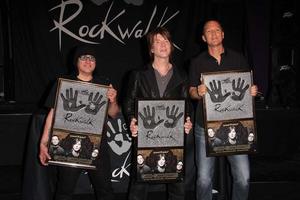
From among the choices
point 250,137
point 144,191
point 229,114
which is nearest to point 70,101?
point 144,191

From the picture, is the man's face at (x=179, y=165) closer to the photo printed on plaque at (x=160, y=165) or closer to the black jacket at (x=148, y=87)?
the photo printed on plaque at (x=160, y=165)

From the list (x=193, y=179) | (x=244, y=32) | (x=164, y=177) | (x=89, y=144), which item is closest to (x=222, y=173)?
(x=193, y=179)

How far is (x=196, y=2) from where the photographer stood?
5227 mm

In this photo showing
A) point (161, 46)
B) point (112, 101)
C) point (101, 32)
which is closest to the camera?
point (161, 46)

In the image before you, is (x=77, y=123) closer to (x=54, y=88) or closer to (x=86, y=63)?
(x=54, y=88)

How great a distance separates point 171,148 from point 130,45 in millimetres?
2868

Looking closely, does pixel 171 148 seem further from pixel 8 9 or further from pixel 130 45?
pixel 8 9

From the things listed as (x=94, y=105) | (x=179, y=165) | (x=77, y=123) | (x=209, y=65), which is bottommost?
(x=179, y=165)

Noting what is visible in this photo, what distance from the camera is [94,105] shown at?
8.58 feet

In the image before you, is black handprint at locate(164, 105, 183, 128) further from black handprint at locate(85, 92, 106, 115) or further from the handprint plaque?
black handprint at locate(85, 92, 106, 115)

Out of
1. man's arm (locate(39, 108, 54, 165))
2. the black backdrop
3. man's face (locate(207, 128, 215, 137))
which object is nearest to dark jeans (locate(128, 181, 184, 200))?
man's face (locate(207, 128, 215, 137))

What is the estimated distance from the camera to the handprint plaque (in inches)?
105

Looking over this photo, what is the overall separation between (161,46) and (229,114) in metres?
0.66

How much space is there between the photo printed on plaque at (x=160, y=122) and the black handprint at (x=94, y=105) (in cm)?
27
